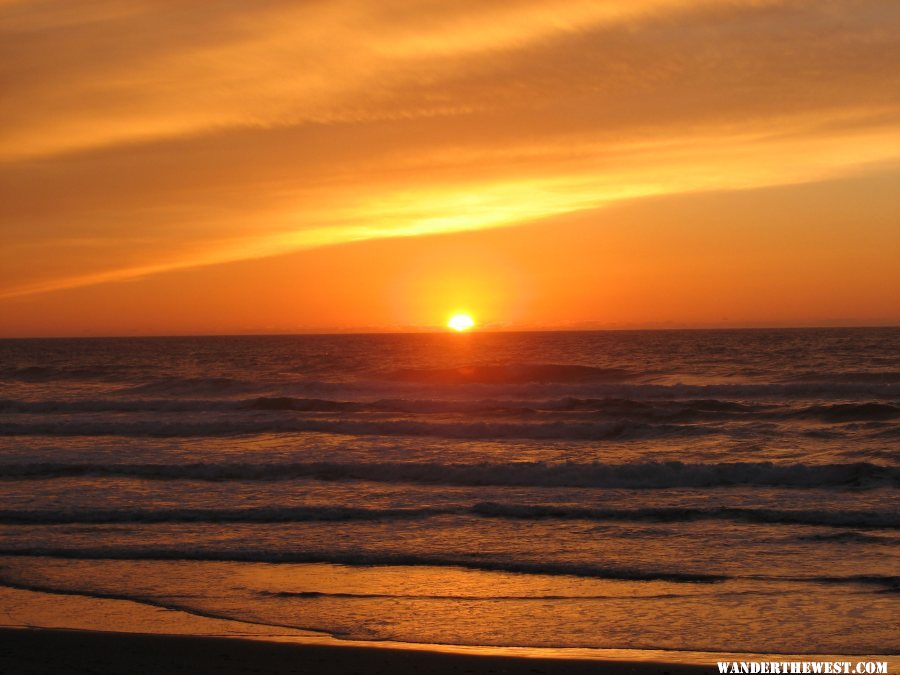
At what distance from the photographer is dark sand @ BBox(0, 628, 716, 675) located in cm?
703

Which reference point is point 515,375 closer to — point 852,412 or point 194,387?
point 194,387

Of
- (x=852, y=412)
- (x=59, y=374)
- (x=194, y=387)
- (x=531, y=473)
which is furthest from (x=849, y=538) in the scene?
(x=59, y=374)

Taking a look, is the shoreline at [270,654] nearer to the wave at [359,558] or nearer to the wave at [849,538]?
the wave at [359,558]

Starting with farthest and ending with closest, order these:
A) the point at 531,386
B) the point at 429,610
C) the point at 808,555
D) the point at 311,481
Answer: the point at 531,386
the point at 311,481
the point at 808,555
the point at 429,610

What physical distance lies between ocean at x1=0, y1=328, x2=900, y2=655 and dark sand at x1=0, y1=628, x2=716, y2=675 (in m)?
0.51

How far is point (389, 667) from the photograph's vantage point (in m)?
7.12

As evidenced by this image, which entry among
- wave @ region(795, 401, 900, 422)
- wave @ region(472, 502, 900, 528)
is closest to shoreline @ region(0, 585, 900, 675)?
wave @ region(472, 502, 900, 528)

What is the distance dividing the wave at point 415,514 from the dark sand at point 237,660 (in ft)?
19.0

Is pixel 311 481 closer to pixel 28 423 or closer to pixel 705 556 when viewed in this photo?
pixel 705 556

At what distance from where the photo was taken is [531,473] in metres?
17.7

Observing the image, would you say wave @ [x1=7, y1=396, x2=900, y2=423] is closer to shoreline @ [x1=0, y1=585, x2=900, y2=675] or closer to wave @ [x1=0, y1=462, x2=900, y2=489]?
wave @ [x1=0, y1=462, x2=900, y2=489]

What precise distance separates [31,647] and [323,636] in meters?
2.52

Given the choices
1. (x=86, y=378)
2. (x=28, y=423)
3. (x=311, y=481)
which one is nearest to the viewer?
(x=311, y=481)

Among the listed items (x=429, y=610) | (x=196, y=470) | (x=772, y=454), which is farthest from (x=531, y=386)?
(x=429, y=610)
